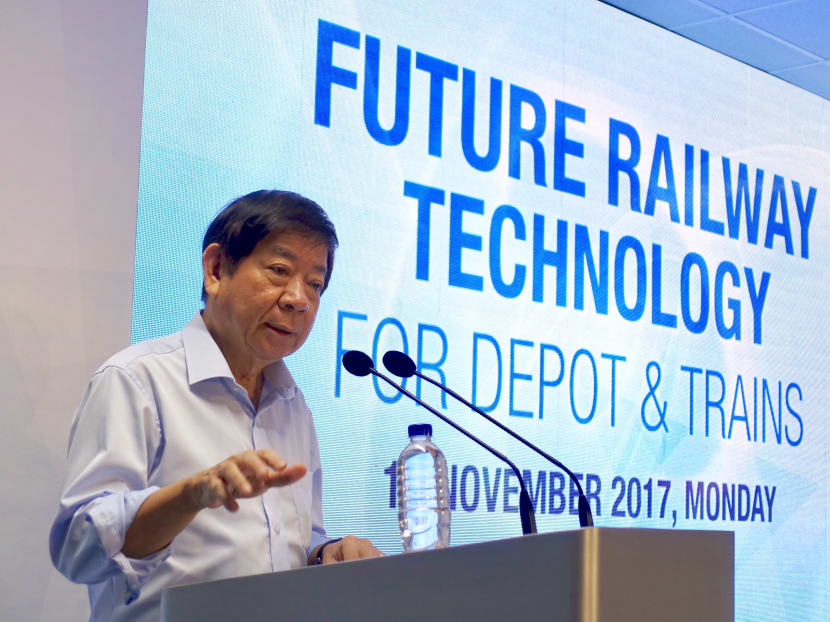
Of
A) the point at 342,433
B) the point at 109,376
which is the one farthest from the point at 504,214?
the point at 109,376

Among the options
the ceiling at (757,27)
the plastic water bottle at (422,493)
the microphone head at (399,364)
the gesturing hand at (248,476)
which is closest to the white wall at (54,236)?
the plastic water bottle at (422,493)

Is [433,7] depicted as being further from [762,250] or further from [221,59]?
[762,250]

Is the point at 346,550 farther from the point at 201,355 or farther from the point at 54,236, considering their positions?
the point at 54,236

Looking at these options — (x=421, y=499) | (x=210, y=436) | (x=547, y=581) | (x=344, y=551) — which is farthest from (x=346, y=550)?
(x=421, y=499)

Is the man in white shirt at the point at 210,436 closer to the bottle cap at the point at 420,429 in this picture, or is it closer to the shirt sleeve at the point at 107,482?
the shirt sleeve at the point at 107,482

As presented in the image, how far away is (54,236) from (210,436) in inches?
42.9

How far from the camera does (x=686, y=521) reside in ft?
12.9

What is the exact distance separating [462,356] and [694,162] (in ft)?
4.87

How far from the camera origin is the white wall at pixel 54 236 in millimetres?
2416

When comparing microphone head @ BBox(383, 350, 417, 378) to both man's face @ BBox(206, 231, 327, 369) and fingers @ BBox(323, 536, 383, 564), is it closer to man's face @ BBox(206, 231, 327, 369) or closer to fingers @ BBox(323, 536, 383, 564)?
man's face @ BBox(206, 231, 327, 369)

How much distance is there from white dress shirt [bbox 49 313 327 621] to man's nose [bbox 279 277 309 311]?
5.4 inches

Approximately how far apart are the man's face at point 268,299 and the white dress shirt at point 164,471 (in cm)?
5

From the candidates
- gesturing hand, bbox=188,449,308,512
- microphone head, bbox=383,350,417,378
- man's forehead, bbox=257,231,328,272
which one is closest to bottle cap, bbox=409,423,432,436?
microphone head, bbox=383,350,417,378

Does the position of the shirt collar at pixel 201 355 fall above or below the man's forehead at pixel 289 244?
below
